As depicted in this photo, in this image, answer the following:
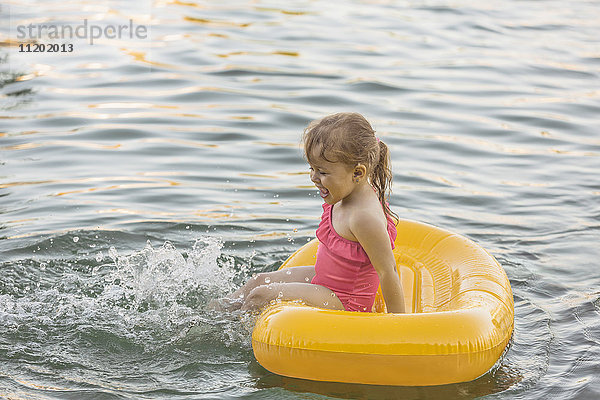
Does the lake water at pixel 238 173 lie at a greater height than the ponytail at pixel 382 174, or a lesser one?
lesser

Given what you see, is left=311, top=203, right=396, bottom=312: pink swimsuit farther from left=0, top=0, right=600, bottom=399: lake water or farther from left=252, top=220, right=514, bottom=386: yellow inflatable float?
left=0, top=0, right=600, bottom=399: lake water

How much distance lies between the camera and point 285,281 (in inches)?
173

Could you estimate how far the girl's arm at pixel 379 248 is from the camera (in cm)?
389

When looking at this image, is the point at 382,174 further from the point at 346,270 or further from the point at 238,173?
the point at 238,173

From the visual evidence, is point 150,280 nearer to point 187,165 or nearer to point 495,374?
point 495,374

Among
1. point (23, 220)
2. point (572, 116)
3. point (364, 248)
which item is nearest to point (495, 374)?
point (364, 248)

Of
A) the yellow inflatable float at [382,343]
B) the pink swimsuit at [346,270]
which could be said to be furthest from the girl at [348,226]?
the yellow inflatable float at [382,343]

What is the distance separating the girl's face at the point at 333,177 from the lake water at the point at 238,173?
84 cm

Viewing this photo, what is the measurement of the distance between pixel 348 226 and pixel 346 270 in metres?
0.25

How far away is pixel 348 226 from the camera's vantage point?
3.98 m

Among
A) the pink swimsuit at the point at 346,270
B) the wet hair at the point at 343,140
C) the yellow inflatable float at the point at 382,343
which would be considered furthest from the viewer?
the pink swimsuit at the point at 346,270

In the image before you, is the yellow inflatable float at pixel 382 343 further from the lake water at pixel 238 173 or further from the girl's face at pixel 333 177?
the girl's face at pixel 333 177

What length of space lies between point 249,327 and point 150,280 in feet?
2.77

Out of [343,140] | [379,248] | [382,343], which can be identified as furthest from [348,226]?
[382,343]
